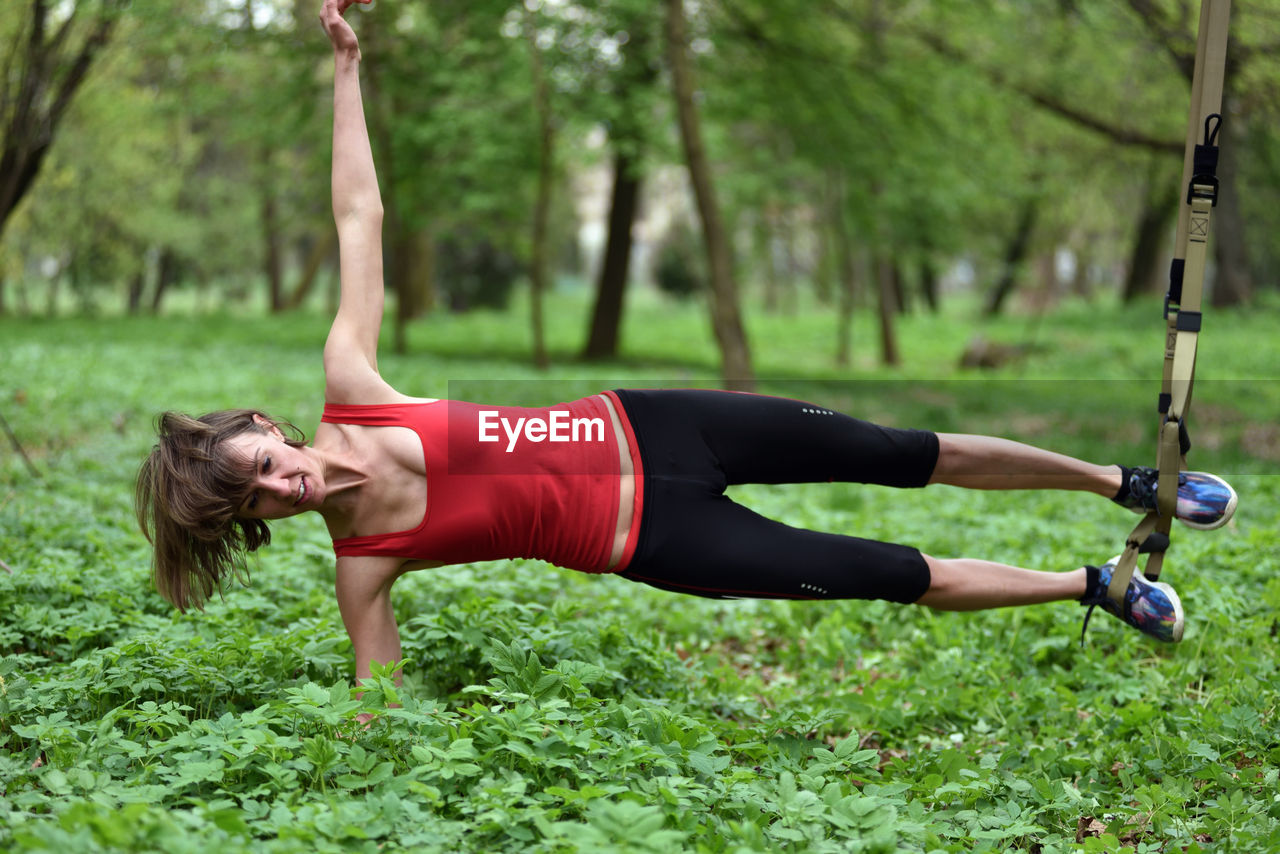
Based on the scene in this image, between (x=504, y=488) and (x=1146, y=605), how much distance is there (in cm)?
252

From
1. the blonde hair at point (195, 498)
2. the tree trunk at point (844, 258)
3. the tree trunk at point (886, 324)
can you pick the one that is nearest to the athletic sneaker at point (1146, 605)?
the blonde hair at point (195, 498)

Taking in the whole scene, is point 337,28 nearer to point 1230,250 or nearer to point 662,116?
point 662,116

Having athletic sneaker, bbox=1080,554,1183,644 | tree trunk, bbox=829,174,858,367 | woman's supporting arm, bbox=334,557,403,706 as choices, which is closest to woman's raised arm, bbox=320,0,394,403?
woman's supporting arm, bbox=334,557,403,706

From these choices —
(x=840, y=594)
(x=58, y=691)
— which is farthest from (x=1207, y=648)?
(x=58, y=691)

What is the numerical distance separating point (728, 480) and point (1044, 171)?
68.4 ft

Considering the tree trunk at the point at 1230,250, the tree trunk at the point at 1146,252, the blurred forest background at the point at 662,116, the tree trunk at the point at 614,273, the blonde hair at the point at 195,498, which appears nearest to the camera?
the blonde hair at the point at 195,498

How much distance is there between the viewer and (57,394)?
10594 mm

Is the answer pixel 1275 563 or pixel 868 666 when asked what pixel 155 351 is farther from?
pixel 1275 563

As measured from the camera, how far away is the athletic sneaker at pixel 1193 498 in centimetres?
425

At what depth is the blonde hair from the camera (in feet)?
11.8

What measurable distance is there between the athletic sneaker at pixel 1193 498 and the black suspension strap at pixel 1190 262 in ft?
0.36

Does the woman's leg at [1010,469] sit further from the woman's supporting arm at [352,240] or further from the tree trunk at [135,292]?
the tree trunk at [135,292]

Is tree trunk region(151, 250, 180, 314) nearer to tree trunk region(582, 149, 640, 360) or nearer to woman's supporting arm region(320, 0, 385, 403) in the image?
tree trunk region(582, 149, 640, 360)

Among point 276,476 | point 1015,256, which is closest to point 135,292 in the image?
point 1015,256
